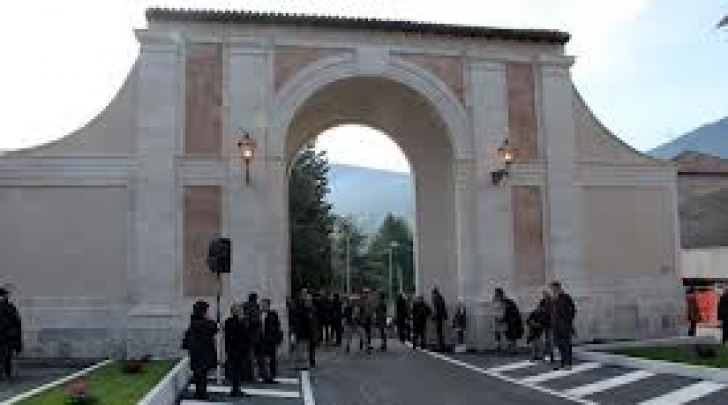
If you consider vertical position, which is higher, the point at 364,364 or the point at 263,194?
the point at 263,194

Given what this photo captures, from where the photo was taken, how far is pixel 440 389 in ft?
51.9

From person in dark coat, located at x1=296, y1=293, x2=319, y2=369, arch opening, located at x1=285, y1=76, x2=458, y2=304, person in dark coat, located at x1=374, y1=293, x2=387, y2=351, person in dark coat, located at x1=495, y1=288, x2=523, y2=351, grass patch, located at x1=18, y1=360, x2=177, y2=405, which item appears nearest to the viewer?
grass patch, located at x1=18, y1=360, x2=177, y2=405

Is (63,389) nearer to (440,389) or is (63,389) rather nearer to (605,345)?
(440,389)

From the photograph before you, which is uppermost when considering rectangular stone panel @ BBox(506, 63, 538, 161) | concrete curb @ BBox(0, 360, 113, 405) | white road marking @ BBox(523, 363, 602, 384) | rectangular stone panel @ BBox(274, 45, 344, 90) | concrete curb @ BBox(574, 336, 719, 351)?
rectangular stone panel @ BBox(274, 45, 344, 90)

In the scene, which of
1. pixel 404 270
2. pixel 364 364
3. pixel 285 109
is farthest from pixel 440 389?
pixel 404 270

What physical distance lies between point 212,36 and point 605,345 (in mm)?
11562

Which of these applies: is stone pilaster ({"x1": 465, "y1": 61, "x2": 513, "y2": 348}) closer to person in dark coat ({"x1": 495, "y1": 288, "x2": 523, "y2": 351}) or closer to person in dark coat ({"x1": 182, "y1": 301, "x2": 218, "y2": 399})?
person in dark coat ({"x1": 495, "y1": 288, "x2": 523, "y2": 351})

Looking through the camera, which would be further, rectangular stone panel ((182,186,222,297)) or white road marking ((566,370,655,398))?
rectangular stone panel ((182,186,222,297))

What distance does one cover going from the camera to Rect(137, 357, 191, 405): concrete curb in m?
12.8

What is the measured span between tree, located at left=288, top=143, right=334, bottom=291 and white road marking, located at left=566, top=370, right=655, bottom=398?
26213mm

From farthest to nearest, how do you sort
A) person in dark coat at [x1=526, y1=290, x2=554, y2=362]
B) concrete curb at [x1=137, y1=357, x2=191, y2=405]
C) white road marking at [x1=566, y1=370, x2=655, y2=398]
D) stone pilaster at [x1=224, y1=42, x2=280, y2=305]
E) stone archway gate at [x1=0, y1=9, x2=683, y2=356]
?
stone pilaster at [x1=224, y1=42, x2=280, y2=305] → stone archway gate at [x1=0, y1=9, x2=683, y2=356] → person in dark coat at [x1=526, y1=290, x2=554, y2=362] → white road marking at [x1=566, y1=370, x2=655, y2=398] → concrete curb at [x1=137, y1=357, x2=191, y2=405]

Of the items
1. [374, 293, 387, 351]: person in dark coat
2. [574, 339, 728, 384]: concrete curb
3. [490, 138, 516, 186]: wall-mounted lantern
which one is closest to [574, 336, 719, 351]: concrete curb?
[574, 339, 728, 384]: concrete curb

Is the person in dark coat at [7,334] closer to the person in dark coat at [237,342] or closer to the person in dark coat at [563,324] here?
the person in dark coat at [237,342]

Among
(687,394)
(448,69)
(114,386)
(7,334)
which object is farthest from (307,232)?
(687,394)
